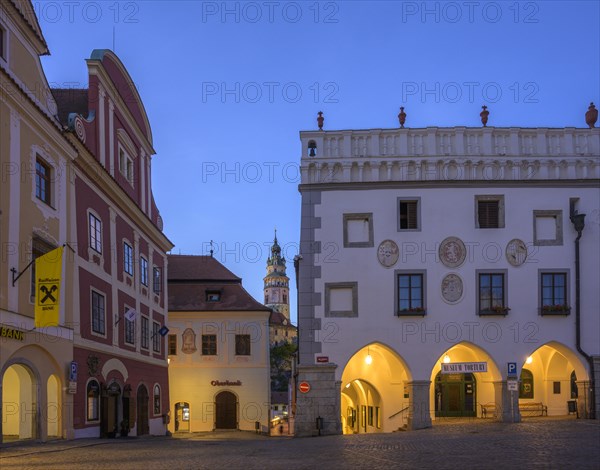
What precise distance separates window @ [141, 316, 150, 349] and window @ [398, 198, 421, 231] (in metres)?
12.9

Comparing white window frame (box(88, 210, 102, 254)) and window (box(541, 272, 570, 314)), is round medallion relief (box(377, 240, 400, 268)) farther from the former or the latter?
white window frame (box(88, 210, 102, 254))

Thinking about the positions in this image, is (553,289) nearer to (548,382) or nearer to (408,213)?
(548,382)

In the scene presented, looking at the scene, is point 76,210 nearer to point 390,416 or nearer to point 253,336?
point 390,416

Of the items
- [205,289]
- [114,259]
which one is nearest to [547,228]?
[114,259]

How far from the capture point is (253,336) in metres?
50.3

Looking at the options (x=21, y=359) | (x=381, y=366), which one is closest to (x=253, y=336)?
(x=381, y=366)

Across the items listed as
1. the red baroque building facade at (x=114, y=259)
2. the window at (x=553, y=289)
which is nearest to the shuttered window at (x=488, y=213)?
the window at (x=553, y=289)

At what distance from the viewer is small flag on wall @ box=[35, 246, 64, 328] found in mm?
21453

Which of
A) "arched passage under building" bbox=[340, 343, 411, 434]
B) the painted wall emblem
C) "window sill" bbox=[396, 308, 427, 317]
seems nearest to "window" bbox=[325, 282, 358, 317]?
"arched passage under building" bbox=[340, 343, 411, 434]

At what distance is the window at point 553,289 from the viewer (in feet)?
103

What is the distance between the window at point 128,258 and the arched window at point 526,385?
16.9m

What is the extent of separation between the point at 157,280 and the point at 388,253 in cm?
1386

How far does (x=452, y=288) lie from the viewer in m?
31.4

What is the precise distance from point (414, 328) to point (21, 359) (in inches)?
599
